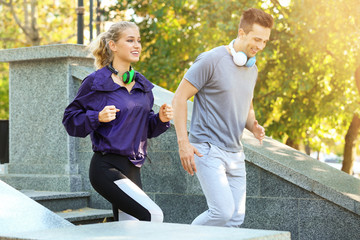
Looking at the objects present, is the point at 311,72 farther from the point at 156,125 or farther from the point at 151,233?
the point at 151,233

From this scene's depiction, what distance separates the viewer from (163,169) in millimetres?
6289

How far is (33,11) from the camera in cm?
2866

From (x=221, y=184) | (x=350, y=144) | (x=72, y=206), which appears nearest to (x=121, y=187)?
(x=221, y=184)

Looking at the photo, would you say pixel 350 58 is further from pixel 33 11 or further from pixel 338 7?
pixel 33 11

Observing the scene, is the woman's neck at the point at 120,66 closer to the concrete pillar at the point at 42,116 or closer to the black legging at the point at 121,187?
the black legging at the point at 121,187

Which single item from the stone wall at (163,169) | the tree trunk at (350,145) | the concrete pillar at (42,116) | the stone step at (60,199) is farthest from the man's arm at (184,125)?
the tree trunk at (350,145)

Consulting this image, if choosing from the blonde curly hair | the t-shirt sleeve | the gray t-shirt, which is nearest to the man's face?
the gray t-shirt

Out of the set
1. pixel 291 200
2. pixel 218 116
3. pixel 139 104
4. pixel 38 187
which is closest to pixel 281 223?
pixel 291 200

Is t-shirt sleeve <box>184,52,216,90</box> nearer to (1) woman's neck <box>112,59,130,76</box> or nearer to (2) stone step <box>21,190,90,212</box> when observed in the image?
(1) woman's neck <box>112,59,130,76</box>

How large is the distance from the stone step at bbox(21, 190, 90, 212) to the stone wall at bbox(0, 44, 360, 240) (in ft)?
0.39

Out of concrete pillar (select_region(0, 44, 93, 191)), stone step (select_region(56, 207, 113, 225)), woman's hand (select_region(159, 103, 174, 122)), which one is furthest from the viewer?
concrete pillar (select_region(0, 44, 93, 191))

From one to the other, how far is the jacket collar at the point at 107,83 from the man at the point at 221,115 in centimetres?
30

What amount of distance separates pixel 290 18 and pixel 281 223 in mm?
7649

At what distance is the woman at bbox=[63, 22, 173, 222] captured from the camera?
4.05m
